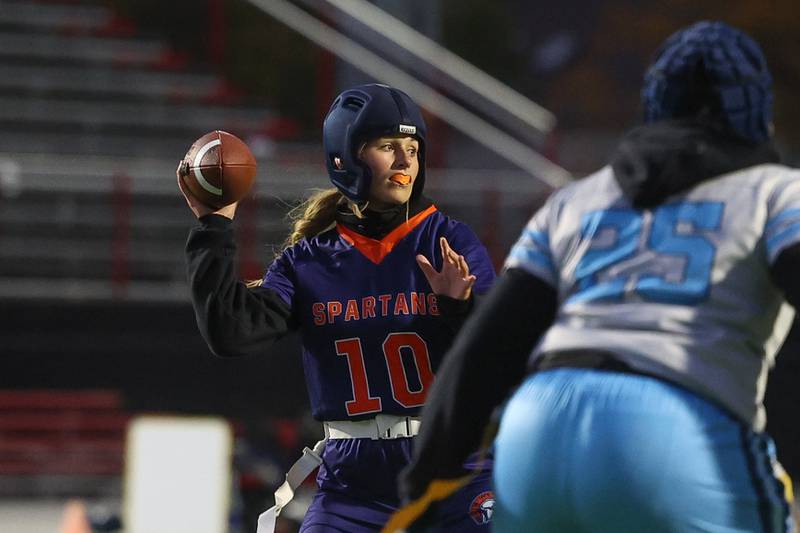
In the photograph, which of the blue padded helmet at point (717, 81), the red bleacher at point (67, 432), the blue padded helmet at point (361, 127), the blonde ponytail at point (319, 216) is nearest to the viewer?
the blue padded helmet at point (717, 81)

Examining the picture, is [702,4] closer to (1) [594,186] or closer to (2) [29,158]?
(2) [29,158]

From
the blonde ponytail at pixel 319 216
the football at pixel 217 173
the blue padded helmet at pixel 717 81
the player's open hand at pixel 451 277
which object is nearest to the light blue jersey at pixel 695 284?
the blue padded helmet at pixel 717 81

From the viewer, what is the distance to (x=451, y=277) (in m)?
4.24

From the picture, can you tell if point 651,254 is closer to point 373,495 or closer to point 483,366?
point 483,366

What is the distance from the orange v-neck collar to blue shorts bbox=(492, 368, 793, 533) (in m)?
1.73

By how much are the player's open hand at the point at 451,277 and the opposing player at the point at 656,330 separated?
1.13 metres

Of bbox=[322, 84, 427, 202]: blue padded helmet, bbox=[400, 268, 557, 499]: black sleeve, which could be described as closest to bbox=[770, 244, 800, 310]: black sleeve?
bbox=[400, 268, 557, 499]: black sleeve

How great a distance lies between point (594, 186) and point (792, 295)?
437mm

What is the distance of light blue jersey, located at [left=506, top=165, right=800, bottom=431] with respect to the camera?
286 cm

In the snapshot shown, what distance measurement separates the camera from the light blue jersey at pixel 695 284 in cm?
286

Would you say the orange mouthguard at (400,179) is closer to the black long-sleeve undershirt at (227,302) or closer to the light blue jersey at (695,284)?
the black long-sleeve undershirt at (227,302)

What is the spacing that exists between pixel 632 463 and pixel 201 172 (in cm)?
200

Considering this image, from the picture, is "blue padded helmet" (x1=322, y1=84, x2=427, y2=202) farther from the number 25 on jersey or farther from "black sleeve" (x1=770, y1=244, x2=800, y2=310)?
"black sleeve" (x1=770, y1=244, x2=800, y2=310)

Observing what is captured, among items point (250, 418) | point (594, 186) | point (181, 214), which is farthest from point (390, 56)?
point (594, 186)
